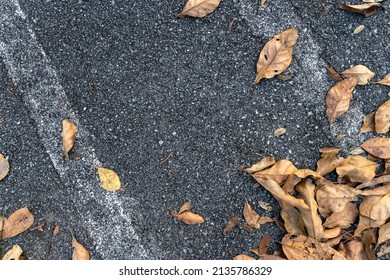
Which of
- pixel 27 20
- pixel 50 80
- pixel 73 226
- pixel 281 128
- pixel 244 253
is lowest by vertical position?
pixel 244 253

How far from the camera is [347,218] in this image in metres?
2.39

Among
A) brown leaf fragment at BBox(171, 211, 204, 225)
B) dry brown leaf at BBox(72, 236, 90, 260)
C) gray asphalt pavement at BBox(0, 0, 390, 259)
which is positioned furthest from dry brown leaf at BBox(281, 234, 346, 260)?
dry brown leaf at BBox(72, 236, 90, 260)

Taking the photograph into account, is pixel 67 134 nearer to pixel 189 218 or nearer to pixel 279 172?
pixel 189 218

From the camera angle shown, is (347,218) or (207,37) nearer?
(347,218)

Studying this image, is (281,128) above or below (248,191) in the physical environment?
above

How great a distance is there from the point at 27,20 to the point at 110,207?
3.59 feet

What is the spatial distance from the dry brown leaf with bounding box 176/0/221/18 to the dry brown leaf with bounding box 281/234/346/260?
1233 millimetres

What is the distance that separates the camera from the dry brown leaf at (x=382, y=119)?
7.97ft

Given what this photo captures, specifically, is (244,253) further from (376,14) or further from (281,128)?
(376,14)

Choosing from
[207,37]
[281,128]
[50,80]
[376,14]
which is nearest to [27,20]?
[50,80]

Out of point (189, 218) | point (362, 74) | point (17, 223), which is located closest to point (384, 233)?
point (362, 74)

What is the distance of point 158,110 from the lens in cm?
252

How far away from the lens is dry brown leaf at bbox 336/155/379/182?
7.81 ft

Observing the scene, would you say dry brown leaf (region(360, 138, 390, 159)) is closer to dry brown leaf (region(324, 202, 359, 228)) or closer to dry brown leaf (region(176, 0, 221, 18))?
dry brown leaf (region(324, 202, 359, 228))
